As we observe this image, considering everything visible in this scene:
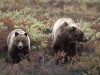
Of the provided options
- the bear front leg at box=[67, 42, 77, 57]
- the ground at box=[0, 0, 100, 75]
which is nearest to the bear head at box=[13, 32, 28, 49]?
the ground at box=[0, 0, 100, 75]

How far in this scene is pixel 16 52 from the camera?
11375 mm

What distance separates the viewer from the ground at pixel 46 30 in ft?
30.9

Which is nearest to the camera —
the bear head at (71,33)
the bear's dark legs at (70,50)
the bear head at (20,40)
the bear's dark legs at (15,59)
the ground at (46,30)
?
the ground at (46,30)

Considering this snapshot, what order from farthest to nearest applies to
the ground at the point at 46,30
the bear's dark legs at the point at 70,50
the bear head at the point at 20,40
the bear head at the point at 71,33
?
1. the bear's dark legs at the point at 70,50
2. the bear head at the point at 71,33
3. the bear head at the point at 20,40
4. the ground at the point at 46,30

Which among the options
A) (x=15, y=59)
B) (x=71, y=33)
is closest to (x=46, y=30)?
(x=71, y=33)

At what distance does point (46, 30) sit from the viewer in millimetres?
14688

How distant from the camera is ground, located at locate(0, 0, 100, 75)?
371 inches

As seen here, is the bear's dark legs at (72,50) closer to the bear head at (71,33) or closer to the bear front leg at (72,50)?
the bear front leg at (72,50)

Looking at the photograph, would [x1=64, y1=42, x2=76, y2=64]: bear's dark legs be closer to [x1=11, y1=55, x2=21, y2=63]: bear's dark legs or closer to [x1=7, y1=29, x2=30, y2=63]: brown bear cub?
[x1=7, y1=29, x2=30, y2=63]: brown bear cub

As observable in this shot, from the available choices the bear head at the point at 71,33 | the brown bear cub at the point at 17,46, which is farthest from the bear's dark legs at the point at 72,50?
the brown bear cub at the point at 17,46

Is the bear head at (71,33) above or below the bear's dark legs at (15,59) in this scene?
above

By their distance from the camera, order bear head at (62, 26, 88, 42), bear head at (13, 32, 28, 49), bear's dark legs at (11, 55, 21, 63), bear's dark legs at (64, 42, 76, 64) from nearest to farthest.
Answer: bear head at (13, 32, 28, 49) → bear's dark legs at (11, 55, 21, 63) → bear head at (62, 26, 88, 42) → bear's dark legs at (64, 42, 76, 64)

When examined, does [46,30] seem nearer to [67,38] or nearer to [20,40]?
[67,38]

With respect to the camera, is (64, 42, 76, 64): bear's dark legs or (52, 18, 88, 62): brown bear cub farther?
(64, 42, 76, 64): bear's dark legs
